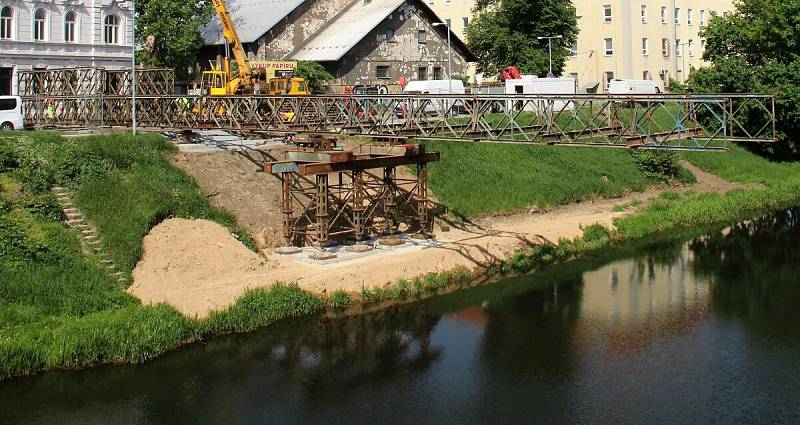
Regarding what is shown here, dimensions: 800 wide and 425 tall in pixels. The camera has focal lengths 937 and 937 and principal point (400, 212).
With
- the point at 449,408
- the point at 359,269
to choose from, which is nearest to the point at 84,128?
the point at 359,269

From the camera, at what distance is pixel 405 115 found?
35.5 meters

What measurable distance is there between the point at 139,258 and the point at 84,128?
1686 centimetres

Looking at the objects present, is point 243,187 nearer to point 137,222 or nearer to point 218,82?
point 137,222

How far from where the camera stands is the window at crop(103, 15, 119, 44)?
5509cm

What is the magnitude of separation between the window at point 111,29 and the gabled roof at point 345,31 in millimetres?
11365

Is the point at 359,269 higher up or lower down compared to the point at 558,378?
higher up

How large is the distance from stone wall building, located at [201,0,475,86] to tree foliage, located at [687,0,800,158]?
18.0 m

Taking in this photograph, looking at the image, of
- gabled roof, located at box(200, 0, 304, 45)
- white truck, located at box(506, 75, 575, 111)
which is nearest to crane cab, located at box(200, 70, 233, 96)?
gabled roof, located at box(200, 0, 304, 45)

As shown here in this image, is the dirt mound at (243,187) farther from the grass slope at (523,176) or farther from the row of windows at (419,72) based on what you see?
the row of windows at (419,72)

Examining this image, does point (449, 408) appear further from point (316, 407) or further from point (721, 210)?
point (721, 210)

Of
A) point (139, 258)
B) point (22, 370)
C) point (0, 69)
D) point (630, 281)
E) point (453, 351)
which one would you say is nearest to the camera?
point (22, 370)

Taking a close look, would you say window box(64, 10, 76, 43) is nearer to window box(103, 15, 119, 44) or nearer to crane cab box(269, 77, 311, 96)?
window box(103, 15, 119, 44)

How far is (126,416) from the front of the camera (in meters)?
21.2

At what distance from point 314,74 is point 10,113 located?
19.4m
